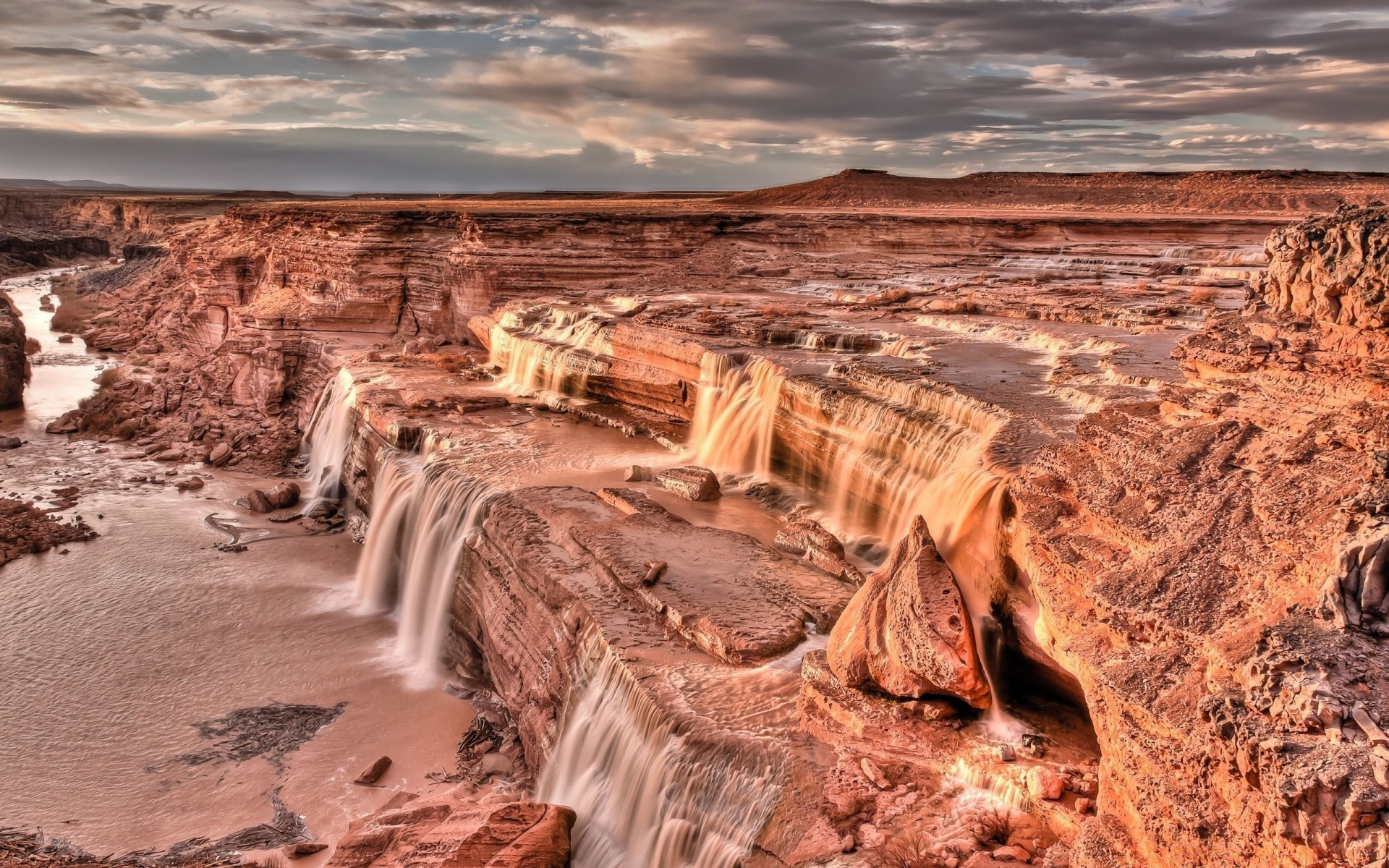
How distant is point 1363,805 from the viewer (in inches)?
162

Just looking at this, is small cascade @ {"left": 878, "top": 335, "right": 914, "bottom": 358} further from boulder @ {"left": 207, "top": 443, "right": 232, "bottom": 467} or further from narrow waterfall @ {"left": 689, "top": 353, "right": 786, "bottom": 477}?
boulder @ {"left": 207, "top": 443, "right": 232, "bottom": 467}

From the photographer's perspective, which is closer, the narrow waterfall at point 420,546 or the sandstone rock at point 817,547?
the sandstone rock at point 817,547

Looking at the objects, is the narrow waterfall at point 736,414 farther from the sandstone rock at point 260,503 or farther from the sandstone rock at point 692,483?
the sandstone rock at point 260,503

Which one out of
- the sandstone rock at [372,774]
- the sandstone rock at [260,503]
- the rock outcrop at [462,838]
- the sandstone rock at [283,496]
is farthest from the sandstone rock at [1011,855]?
the sandstone rock at [283,496]

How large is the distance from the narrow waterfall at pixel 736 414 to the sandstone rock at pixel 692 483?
959 millimetres

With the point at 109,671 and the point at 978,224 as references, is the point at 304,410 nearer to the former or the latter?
the point at 109,671

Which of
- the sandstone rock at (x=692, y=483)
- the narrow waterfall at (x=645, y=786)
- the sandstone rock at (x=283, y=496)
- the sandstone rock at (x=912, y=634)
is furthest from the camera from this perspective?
the sandstone rock at (x=283, y=496)

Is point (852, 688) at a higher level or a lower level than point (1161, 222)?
lower

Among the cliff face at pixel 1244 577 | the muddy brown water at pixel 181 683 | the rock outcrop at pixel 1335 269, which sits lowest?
the muddy brown water at pixel 181 683

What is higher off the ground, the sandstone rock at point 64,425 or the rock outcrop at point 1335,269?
the rock outcrop at point 1335,269

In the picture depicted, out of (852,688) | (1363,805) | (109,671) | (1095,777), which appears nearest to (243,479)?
(109,671)

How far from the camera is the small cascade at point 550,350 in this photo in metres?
19.8

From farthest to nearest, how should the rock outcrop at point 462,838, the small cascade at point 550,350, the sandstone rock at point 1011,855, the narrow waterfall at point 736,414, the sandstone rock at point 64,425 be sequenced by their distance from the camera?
the sandstone rock at point 64,425
the small cascade at point 550,350
the narrow waterfall at point 736,414
the rock outcrop at point 462,838
the sandstone rock at point 1011,855

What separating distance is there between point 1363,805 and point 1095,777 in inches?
110
